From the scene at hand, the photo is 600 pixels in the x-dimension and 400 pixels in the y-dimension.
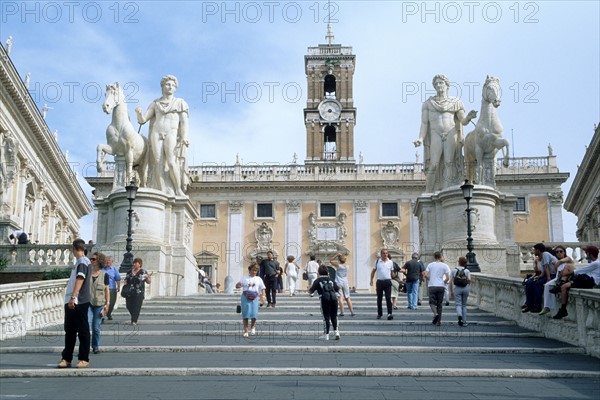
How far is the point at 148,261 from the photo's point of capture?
20688 mm

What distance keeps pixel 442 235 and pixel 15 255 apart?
1363cm

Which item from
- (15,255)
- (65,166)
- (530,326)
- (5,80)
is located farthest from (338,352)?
(65,166)

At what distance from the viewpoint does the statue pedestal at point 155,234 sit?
67.9 feet

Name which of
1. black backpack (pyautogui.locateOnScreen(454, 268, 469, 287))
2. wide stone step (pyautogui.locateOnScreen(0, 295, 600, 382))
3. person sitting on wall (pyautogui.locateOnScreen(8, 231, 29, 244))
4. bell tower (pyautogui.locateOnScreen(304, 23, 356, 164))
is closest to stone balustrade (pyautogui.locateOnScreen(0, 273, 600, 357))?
wide stone step (pyautogui.locateOnScreen(0, 295, 600, 382))

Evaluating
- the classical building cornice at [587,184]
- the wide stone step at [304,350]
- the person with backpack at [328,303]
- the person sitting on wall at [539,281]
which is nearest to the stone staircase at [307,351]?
the wide stone step at [304,350]

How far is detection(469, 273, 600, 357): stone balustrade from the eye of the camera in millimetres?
10617

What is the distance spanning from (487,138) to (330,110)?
1799 inches

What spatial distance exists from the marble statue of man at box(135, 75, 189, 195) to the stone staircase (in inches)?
277

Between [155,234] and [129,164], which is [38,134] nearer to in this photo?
[129,164]

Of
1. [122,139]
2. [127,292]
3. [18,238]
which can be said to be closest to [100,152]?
[122,139]

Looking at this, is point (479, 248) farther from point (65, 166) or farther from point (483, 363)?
point (65, 166)

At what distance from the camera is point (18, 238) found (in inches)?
1028

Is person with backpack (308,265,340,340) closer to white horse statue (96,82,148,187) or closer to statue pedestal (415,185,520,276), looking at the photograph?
statue pedestal (415,185,520,276)

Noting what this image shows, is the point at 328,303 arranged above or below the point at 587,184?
below
